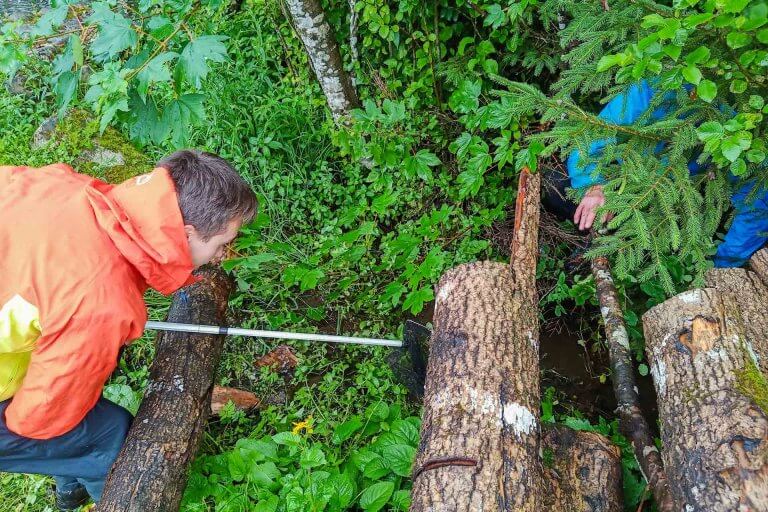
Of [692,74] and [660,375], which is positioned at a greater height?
[692,74]

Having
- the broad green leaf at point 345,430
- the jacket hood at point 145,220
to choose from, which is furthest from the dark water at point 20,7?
the broad green leaf at point 345,430

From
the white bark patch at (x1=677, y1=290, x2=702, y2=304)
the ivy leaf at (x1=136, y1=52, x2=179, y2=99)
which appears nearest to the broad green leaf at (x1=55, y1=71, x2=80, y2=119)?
the ivy leaf at (x1=136, y1=52, x2=179, y2=99)

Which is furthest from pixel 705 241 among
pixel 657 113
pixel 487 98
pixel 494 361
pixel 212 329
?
pixel 212 329

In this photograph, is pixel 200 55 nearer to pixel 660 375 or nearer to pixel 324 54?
pixel 324 54

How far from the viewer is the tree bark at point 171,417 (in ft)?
8.52

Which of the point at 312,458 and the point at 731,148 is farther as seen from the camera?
the point at 312,458

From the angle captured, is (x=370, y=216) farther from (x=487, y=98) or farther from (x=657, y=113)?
(x=657, y=113)

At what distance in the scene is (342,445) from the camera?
3279mm

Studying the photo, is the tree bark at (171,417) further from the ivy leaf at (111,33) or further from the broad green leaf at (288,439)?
the ivy leaf at (111,33)

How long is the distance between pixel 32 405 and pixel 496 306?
204cm

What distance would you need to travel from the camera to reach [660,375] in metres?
2.51

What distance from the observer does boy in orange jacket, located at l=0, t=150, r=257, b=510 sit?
1.97 metres

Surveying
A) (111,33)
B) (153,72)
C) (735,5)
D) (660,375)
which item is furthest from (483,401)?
(111,33)

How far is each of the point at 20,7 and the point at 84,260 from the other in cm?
627
